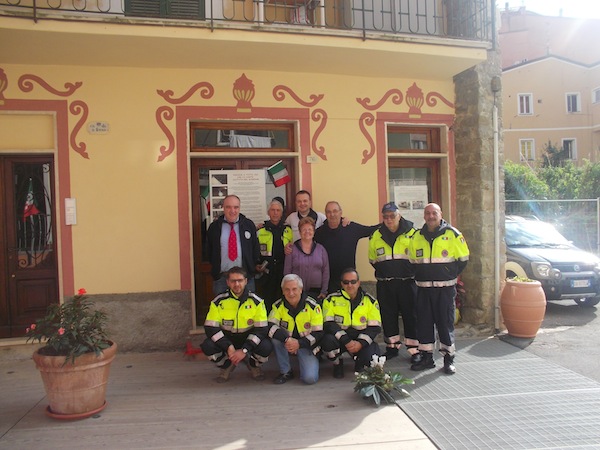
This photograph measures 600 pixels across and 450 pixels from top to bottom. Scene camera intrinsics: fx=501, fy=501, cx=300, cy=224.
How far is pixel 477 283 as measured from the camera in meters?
6.78

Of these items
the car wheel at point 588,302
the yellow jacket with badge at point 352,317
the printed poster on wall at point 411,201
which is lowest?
the car wheel at point 588,302

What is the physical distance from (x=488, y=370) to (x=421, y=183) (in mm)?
2953

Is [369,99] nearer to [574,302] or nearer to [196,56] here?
[196,56]

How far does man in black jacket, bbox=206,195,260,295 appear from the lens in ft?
18.2

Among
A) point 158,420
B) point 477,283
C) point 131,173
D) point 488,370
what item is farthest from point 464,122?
point 158,420

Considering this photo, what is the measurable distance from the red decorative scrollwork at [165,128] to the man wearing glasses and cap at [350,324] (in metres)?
2.70

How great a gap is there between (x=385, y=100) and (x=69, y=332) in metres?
4.87

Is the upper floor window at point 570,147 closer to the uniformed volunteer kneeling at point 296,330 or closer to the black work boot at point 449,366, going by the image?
the black work boot at point 449,366

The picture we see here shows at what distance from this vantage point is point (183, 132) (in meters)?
6.21

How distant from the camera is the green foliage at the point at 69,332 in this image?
407 cm

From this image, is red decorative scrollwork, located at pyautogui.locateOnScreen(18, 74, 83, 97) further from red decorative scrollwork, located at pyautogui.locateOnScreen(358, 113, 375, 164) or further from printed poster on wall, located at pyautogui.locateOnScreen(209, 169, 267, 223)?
red decorative scrollwork, located at pyautogui.locateOnScreen(358, 113, 375, 164)

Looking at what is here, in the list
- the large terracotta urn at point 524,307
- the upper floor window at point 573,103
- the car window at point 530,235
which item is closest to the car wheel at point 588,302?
the car window at point 530,235

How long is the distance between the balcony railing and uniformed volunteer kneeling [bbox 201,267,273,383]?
9.43ft

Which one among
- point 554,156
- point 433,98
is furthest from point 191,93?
point 554,156
